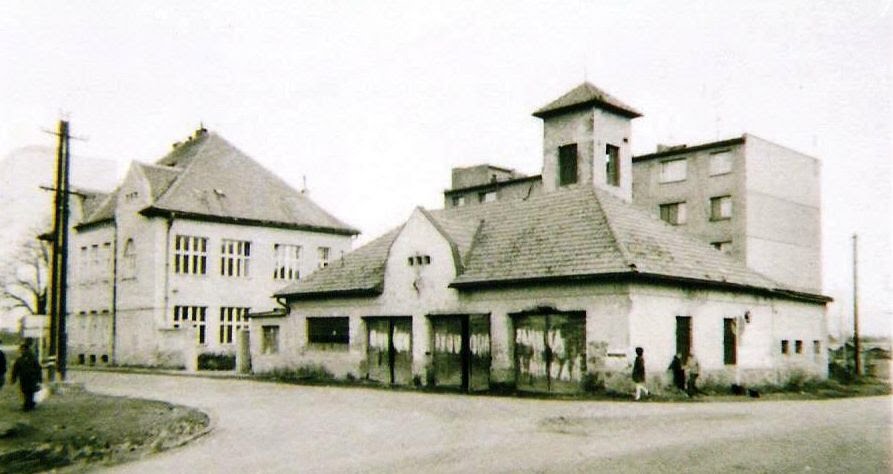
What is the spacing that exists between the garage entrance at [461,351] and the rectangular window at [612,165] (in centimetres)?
817

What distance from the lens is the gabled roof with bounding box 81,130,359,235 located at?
136ft

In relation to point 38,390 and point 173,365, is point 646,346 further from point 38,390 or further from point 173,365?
point 173,365

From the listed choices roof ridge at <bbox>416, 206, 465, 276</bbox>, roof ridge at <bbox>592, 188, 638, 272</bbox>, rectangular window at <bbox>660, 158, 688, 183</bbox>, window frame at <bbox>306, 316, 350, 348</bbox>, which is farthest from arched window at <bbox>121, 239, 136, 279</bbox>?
rectangular window at <bbox>660, 158, 688, 183</bbox>

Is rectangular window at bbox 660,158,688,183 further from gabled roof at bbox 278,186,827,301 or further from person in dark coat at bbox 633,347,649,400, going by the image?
person in dark coat at bbox 633,347,649,400

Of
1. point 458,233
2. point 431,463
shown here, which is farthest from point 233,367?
point 431,463

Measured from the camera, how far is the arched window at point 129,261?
41.9 meters

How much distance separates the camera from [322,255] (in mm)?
47562

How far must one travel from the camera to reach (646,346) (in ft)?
73.0

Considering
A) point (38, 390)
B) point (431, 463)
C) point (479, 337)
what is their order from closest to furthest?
point (431, 463)
point (38, 390)
point (479, 337)

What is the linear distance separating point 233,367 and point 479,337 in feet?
60.5

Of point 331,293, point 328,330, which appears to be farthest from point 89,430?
point 328,330

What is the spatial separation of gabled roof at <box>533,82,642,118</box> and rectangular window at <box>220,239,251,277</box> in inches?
781

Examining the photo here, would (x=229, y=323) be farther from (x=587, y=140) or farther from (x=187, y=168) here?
(x=587, y=140)

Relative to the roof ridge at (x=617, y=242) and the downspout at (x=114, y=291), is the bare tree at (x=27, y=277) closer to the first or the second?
the downspout at (x=114, y=291)
